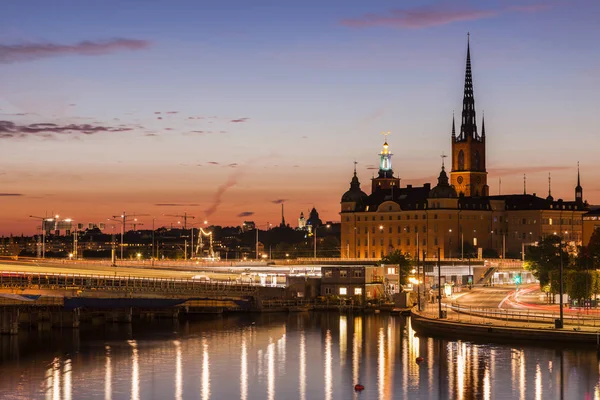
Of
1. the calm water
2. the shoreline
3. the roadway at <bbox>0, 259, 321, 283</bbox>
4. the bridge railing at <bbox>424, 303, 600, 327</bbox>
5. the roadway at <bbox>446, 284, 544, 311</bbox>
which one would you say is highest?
the roadway at <bbox>0, 259, 321, 283</bbox>

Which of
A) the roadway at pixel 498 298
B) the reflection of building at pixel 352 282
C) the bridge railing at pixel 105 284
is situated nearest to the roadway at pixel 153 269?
the bridge railing at pixel 105 284

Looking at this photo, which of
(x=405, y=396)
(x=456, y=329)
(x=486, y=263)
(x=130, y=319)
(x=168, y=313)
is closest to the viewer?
(x=405, y=396)

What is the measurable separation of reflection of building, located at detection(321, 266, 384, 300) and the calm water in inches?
1242

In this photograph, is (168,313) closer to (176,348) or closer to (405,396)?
(176,348)

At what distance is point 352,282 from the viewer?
442ft

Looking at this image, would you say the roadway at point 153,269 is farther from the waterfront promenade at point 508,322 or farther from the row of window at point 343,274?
the waterfront promenade at point 508,322

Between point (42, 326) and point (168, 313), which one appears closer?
point (42, 326)

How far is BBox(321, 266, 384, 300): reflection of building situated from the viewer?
13338 cm

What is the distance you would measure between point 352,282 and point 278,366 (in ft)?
187

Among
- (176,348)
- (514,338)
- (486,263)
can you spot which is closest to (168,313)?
(176,348)

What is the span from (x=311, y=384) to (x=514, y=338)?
63.8 feet

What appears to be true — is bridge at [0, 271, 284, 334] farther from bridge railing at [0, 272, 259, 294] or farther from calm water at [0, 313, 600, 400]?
calm water at [0, 313, 600, 400]

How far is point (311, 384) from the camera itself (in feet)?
230

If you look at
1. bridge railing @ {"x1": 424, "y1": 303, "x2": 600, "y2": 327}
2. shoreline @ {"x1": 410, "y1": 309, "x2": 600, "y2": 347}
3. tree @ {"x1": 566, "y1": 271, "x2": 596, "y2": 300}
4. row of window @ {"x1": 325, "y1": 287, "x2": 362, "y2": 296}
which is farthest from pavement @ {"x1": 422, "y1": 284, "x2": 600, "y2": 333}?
row of window @ {"x1": 325, "y1": 287, "x2": 362, "y2": 296}
